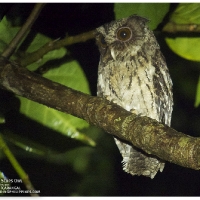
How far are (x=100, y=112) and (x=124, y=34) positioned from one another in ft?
2.17

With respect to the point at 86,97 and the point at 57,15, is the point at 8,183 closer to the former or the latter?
the point at 86,97

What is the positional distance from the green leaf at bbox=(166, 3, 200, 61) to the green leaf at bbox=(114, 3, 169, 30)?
7 centimetres

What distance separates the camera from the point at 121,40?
1298mm

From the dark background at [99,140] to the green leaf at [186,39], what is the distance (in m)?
0.04

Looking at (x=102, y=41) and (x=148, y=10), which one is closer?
(x=148, y=10)

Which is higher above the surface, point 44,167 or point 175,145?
point 175,145

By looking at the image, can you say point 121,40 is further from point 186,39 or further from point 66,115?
point 66,115

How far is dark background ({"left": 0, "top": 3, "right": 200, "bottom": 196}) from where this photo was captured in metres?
0.98

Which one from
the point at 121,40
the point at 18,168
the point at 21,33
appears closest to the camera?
the point at 18,168

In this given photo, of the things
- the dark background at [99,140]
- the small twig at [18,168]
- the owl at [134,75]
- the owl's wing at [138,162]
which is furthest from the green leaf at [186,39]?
the small twig at [18,168]

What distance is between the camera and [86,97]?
70 centimetres

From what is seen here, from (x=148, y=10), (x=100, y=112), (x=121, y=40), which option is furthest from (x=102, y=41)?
(x=100, y=112)

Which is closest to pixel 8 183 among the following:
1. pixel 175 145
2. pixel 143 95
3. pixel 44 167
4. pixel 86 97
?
pixel 44 167

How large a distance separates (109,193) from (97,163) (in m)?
0.10
